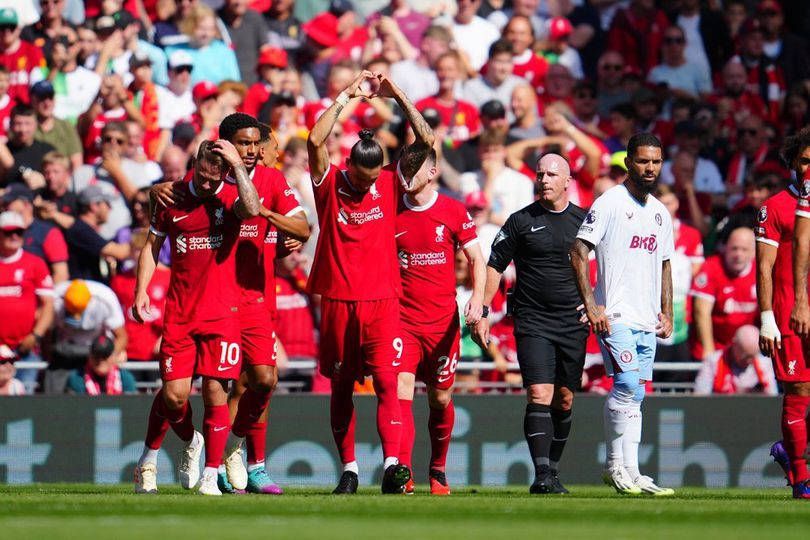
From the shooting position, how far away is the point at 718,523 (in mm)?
9133

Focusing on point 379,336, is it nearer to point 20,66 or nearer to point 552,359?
point 552,359

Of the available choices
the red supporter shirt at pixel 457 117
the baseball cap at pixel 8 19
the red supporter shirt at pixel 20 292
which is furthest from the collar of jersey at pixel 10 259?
the red supporter shirt at pixel 457 117

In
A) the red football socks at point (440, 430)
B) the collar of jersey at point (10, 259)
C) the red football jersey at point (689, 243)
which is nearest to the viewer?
the red football socks at point (440, 430)

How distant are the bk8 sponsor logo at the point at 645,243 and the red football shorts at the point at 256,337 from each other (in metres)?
2.71

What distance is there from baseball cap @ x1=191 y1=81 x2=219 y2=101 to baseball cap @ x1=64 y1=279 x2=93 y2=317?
4.03 metres

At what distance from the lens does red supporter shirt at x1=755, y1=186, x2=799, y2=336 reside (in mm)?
11547

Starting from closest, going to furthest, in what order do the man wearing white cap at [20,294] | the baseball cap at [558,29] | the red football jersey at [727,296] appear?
the man wearing white cap at [20,294] → the red football jersey at [727,296] → the baseball cap at [558,29]

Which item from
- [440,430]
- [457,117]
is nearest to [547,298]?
[440,430]

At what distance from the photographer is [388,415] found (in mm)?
11406

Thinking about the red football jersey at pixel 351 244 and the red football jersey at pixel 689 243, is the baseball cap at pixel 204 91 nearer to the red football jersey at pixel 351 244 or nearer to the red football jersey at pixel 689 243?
the red football jersey at pixel 689 243

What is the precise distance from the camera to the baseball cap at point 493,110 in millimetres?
19141

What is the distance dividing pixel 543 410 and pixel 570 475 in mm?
3597

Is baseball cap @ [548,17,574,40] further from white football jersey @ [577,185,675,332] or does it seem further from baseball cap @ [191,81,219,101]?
white football jersey @ [577,185,675,332]

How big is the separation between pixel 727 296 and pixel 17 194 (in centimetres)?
744
